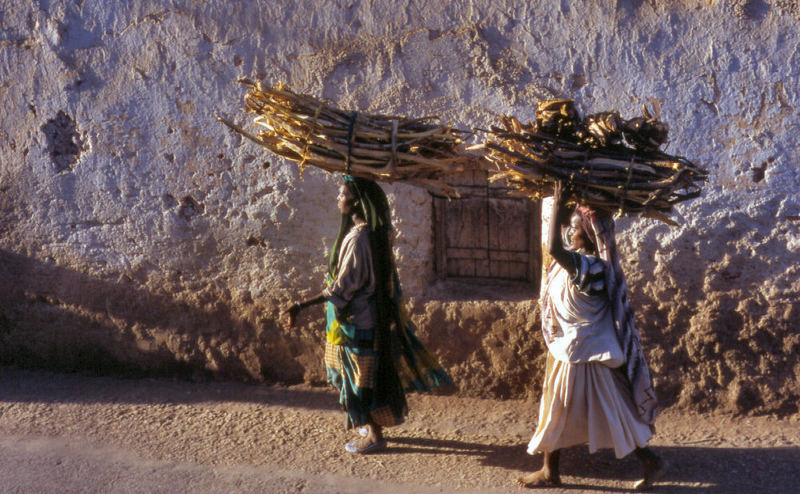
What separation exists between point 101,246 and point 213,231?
88 centimetres

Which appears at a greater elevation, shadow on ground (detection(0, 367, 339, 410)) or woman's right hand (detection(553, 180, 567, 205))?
woman's right hand (detection(553, 180, 567, 205))

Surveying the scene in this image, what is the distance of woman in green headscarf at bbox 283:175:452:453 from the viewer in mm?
4871

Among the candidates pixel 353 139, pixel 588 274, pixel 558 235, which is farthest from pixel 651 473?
pixel 353 139

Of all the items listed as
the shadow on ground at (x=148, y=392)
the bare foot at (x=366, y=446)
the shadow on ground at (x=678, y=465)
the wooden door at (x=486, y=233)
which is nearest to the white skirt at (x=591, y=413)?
the shadow on ground at (x=678, y=465)

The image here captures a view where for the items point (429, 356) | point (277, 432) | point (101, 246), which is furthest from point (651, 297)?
point (101, 246)

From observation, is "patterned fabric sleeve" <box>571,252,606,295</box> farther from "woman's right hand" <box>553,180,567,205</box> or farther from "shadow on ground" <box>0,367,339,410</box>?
"shadow on ground" <box>0,367,339,410</box>

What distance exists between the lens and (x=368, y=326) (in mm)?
4965

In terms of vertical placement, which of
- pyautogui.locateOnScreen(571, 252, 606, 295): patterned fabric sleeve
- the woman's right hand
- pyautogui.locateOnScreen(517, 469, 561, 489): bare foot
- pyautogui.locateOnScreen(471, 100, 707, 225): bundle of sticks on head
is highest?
pyautogui.locateOnScreen(471, 100, 707, 225): bundle of sticks on head

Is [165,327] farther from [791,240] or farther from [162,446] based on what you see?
[791,240]

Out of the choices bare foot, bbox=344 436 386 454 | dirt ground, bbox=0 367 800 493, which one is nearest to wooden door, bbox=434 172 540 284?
dirt ground, bbox=0 367 800 493

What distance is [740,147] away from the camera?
5.18 metres

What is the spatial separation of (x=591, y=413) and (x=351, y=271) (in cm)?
146

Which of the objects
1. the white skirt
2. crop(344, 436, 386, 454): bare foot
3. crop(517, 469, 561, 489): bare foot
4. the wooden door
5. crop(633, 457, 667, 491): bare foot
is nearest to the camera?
the white skirt

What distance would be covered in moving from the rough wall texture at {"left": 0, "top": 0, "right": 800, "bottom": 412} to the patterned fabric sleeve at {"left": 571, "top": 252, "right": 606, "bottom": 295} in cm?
120
